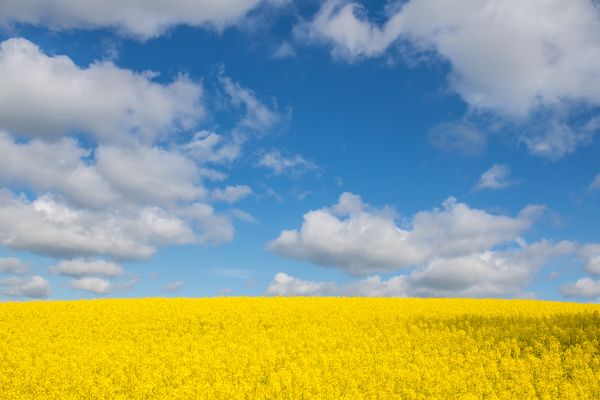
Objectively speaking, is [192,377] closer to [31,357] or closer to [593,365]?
[31,357]

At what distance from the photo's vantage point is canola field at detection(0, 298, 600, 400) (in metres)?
13.7

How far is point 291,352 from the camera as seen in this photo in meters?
17.7

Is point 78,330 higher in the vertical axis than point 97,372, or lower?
higher

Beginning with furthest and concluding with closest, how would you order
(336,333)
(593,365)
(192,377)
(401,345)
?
(336,333) < (401,345) < (593,365) < (192,377)

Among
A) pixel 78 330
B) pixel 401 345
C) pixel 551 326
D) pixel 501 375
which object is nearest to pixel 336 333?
pixel 401 345

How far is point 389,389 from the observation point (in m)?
13.3

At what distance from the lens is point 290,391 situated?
514 inches

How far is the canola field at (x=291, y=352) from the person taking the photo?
13.7 metres

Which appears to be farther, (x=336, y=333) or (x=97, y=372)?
(x=336, y=333)

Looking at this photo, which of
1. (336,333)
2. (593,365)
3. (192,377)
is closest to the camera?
(192,377)

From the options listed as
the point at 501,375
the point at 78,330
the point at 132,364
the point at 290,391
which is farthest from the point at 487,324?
the point at 78,330

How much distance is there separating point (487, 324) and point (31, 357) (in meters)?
16.9

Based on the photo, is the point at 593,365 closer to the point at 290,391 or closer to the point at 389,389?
the point at 389,389

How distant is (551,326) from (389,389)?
11.3 m
